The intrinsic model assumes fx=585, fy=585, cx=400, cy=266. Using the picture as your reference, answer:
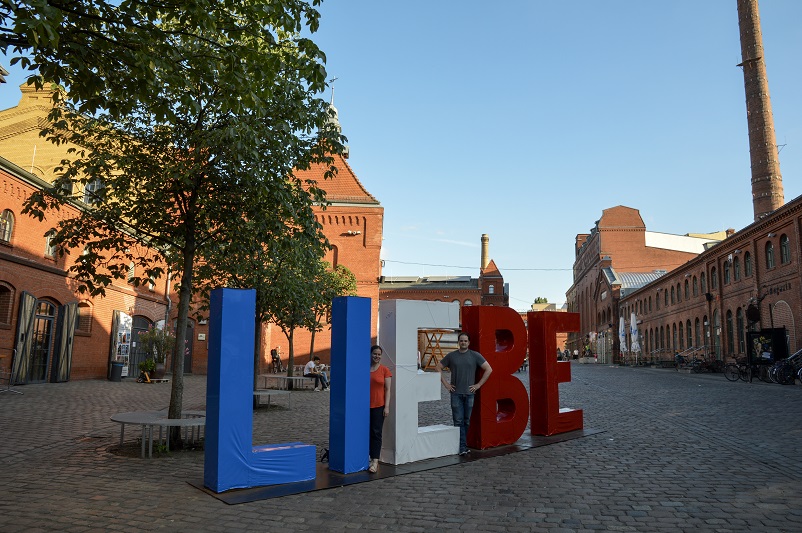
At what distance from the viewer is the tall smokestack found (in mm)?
37469

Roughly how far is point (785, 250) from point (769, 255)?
1777mm

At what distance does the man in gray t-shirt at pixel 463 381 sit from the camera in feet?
27.3

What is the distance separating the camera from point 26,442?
27.4 feet

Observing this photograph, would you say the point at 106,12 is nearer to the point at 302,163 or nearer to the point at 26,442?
the point at 302,163

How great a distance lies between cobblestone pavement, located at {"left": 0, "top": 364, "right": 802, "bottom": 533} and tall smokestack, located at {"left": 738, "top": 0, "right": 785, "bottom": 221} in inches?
1262

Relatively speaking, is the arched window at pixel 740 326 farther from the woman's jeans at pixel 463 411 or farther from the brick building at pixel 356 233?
A: the woman's jeans at pixel 463 411

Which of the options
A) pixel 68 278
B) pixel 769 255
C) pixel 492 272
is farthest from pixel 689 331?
pixel 68 278

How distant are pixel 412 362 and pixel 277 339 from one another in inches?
1188

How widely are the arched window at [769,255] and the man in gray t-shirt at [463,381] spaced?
2699 cm

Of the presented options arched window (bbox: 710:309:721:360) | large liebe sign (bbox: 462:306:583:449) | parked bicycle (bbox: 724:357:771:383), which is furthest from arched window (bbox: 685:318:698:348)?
large liebe sign (bbox: 462:306:583:449)

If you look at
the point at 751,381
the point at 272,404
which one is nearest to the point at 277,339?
the point at 272,404

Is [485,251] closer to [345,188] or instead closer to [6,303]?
[345,188]

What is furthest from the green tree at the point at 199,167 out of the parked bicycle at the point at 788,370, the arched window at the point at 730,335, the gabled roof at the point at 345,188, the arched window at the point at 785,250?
the arched window at the point at 730,335

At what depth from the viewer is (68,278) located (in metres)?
21.0
